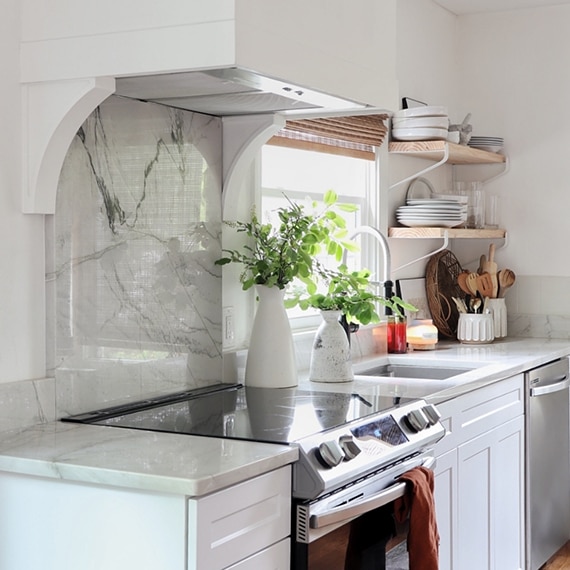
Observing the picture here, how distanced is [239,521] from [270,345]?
1.07 meters

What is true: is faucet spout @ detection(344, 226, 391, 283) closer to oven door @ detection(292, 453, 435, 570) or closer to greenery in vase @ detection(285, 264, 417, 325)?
greenery in vase @ detection(285, 264, 417, 325)

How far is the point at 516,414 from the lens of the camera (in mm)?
3748

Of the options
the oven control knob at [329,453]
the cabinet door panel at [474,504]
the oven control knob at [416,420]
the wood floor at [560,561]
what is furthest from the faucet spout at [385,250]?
the oven control knob at [329,453]

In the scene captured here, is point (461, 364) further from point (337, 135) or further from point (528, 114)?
point (528, 114)

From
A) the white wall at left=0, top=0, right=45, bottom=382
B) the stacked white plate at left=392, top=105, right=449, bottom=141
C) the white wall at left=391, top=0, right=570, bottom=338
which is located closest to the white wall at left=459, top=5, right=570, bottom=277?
the white wall at left=391, top=0, right=570, bottom=338

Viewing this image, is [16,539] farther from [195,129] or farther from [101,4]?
[195,129]

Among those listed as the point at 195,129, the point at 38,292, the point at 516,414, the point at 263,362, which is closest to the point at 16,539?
the point at 38,292

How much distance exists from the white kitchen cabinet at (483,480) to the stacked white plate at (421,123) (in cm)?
115

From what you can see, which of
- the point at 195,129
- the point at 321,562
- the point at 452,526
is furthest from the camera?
the point at 452,526

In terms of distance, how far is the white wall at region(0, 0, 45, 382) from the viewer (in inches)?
87.7

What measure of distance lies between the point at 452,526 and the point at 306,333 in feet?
2.85

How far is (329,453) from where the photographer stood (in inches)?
86.4

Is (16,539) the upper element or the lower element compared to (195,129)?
lower

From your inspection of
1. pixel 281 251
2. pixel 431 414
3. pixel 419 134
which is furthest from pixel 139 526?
pixel 419 134
